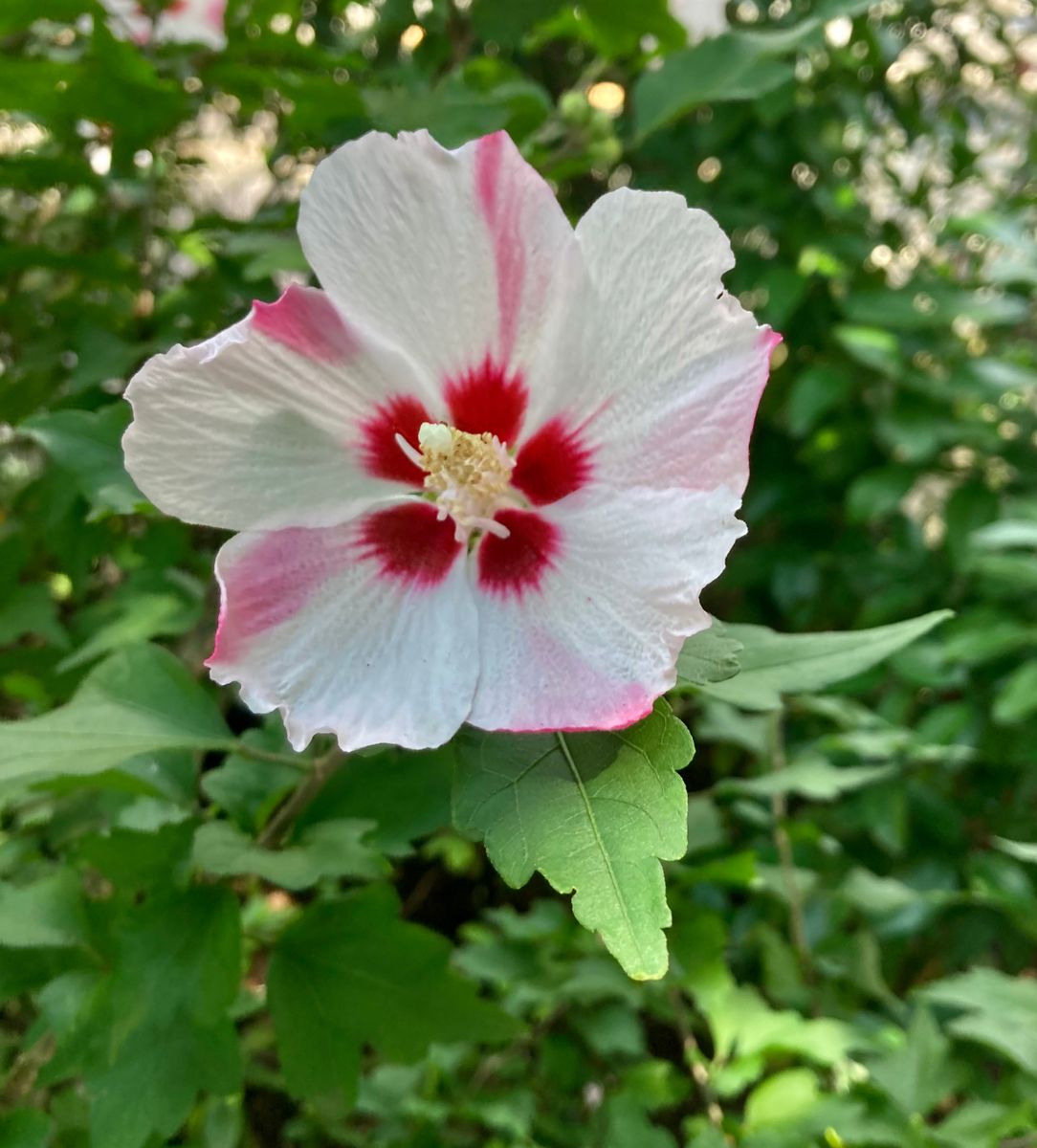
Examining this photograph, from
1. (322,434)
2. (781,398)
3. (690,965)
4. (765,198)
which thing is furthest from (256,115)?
(690,965)

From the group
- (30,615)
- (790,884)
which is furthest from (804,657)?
(30,615)

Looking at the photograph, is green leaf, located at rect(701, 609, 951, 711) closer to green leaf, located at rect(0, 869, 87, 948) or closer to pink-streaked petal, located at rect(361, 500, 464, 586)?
pink-streaked petal, located at rect(361, 500, 464, 586)

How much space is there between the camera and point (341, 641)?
0.50 metres

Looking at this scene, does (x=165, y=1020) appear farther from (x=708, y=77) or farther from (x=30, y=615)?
(x=708, y=77)

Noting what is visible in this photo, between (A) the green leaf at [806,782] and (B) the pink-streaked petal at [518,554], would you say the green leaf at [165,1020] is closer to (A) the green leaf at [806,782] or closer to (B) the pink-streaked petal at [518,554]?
(B) the pink-streaked petal at [518,554]

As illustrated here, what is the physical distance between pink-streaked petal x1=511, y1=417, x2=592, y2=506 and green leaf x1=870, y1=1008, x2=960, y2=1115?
66cm

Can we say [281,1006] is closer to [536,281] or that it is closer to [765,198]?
[536,281]

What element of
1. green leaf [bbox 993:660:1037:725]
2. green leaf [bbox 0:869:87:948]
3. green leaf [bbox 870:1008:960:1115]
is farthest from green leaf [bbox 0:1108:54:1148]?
green leaf [bbox 993:660:1037:725]

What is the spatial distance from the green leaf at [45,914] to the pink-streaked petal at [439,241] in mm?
511

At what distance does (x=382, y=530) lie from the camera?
0.54 meters

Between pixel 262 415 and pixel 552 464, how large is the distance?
0.50 feet

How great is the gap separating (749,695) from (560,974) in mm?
634

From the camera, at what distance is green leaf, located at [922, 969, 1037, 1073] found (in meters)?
0.85

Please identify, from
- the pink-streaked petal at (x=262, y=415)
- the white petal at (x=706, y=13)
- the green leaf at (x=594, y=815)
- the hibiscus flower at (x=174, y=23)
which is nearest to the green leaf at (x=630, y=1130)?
the green leaf at (x=594, y=815)
